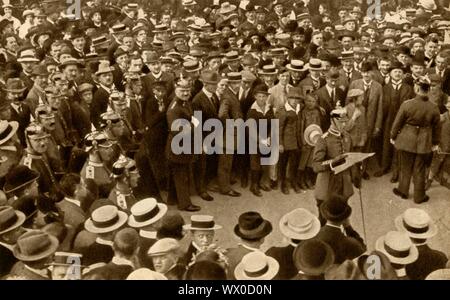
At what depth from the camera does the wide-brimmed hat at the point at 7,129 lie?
706 cm

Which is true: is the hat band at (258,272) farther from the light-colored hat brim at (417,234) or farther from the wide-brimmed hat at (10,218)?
the wide-brimmed hat at (10,218)

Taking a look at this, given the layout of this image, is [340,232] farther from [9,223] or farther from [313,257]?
[9,223]

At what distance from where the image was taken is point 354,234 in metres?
7.06

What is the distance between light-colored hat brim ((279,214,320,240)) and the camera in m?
6.86

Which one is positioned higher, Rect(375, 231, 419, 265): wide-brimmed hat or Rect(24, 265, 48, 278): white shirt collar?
Rect(375, 231, 419, 265): wide-brimmed hat

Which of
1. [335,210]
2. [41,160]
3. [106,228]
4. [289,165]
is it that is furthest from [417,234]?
[41,160]

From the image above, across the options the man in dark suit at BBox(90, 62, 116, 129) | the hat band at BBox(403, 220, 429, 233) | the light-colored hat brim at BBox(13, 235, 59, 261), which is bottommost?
the light-colored hat brim at BBox(13, 235, 59, 261)

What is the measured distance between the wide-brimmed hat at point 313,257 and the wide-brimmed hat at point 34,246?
8.96ft

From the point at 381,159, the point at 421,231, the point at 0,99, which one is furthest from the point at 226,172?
the point at 0,99

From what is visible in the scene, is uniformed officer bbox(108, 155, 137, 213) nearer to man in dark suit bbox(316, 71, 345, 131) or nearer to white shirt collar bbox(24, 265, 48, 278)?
white shirt collar bbox(24, 265, 48, 278)

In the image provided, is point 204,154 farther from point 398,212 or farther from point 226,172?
point 398,212

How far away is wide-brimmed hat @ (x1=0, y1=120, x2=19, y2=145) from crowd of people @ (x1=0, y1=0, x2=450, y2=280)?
15 mm

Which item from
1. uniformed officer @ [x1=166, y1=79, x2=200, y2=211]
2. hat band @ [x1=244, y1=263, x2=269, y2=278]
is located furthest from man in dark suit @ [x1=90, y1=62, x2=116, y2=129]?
hat band @ [x1=244, y1=263, x2=269, y2=278]

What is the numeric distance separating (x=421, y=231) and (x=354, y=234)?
2.51 ft
